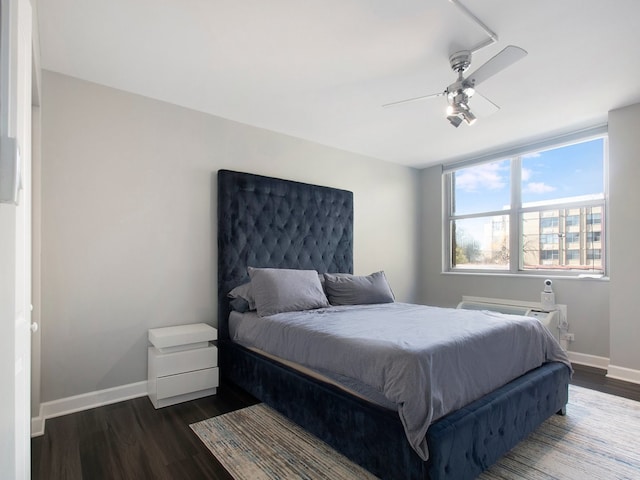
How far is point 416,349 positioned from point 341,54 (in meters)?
1.91

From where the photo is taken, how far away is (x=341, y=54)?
2.32 m


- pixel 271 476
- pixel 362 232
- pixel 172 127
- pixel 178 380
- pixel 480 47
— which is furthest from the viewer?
pixel 362 232

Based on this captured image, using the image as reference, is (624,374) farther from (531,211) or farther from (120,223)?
(120,223)

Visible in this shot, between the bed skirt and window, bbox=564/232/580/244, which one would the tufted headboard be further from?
window, bbox=564/232/580/244

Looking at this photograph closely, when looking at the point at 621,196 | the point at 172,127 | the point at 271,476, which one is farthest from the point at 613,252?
the point at 172,127

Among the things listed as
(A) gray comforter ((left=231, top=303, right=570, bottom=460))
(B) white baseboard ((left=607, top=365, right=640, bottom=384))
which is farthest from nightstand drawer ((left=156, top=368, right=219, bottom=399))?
(B) white baseboard ((left=607, top=365, right=640, bottom=384))

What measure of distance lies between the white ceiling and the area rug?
97.3 inches

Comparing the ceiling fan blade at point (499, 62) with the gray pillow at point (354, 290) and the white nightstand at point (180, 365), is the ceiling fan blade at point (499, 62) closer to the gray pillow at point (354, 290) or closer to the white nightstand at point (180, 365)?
the gray pillow at point (354, 290)

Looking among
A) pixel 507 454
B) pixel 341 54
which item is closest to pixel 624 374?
pixel 507 454

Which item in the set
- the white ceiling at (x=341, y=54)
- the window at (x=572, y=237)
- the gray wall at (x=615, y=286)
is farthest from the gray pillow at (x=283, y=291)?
the window at (x=572, y=237)

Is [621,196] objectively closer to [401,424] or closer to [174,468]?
[401,424]

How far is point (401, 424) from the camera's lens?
159 cm

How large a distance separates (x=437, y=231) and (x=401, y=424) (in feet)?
12.7

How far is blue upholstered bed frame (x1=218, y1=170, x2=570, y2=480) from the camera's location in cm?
162
